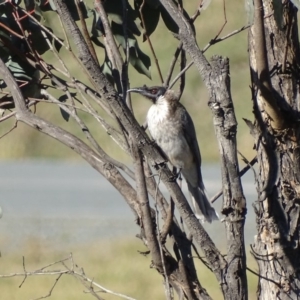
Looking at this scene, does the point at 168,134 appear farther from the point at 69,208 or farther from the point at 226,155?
the point at 69,208

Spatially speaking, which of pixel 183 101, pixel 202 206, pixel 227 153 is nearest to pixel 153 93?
pixel 202 206

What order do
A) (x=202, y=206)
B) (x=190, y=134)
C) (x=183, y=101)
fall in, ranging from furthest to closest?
(x=183, y=101) < (x=190, y=134) < (x=202, y=206)

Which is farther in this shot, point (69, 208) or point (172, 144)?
point (69, 208)

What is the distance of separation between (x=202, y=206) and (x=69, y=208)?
830cm

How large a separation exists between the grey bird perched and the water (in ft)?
14.8

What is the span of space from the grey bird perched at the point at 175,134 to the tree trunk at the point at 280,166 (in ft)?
6.30

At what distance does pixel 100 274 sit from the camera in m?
8.52

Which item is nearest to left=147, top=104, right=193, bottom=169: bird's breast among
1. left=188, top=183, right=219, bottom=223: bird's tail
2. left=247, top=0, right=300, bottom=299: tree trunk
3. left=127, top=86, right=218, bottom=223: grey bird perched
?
left=127, top=86, right=218, bottom=223: grey bird perched

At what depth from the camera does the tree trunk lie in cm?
253

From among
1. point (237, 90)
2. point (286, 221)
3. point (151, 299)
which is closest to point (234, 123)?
point (286, 221)

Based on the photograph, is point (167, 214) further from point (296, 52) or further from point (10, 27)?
point (10, 27)

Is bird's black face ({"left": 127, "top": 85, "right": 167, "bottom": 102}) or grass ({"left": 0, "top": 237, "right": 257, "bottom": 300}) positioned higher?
grass ({"left": 0, "top": 237, "right": 257, "bottom": 300})

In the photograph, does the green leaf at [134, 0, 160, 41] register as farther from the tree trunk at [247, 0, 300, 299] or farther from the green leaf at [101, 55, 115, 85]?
the tree trunk at [247, 0, 300, 299]

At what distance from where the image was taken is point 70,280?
835cm
